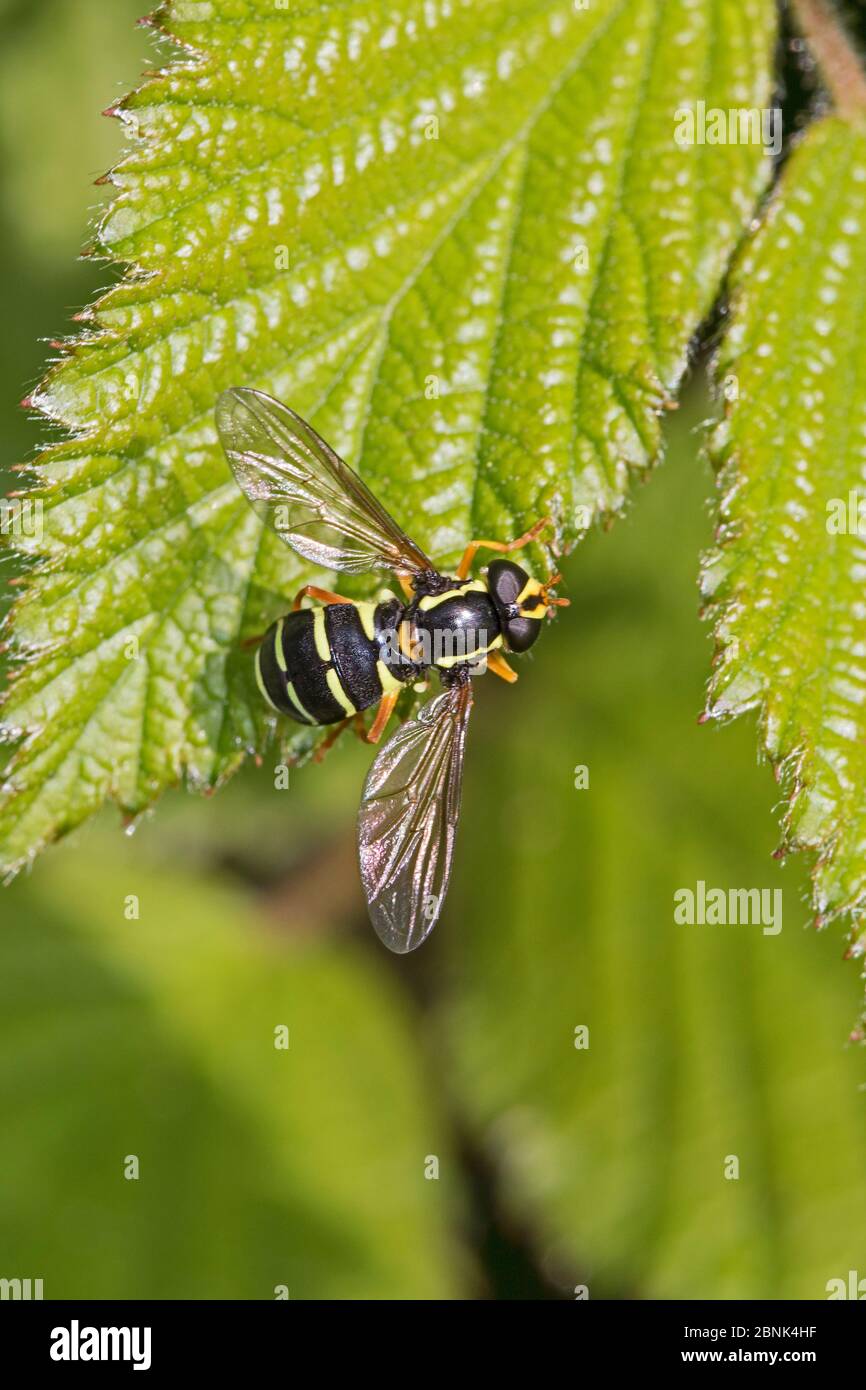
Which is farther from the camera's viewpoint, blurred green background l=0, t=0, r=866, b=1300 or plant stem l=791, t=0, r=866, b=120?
blurred green background l=0, t=0, r=866, b=1300

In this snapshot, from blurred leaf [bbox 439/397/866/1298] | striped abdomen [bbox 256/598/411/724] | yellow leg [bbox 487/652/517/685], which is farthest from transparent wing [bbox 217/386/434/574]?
blurred leaf [bbox 439/397/866/1298]

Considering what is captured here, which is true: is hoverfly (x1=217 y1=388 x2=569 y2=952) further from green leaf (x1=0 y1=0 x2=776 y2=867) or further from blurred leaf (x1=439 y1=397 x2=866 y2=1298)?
blurred leaf (x1=439 y1=397 x2=866 y2=1298)

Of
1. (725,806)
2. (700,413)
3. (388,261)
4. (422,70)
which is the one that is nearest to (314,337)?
(388,261)

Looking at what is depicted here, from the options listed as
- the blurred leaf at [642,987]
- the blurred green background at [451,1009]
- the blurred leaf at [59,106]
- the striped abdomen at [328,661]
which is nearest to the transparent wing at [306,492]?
the striped abdomen at [328,661]

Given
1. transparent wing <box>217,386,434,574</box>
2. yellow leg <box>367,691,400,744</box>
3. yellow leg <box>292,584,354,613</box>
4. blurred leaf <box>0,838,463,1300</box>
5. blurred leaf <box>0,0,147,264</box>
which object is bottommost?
blurred leaf <box>0,838,463,1300</box>

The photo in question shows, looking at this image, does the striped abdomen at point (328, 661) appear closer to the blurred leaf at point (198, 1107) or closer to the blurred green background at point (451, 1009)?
the blurred green background at point (451, 1009)
